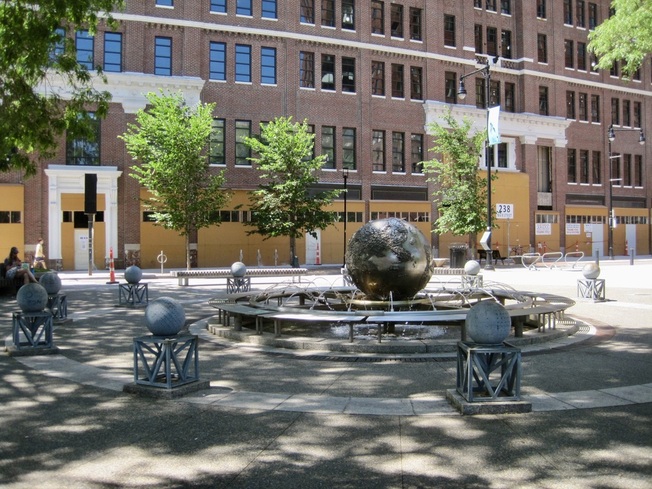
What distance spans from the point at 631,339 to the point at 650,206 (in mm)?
46906

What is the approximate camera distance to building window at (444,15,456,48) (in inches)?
1650

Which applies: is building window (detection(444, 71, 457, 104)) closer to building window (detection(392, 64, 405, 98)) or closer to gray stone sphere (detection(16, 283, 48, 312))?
building window (detection(392, 64, 405, 98))

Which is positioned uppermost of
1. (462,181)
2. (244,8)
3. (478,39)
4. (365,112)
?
(478,39)

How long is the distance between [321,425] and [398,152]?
35508 millimetres

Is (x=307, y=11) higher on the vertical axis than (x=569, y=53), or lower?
lower

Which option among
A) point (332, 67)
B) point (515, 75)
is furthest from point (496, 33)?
point (332, 67)

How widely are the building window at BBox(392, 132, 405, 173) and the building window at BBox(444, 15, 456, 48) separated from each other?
26.8 feet

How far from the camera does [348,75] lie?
126ft

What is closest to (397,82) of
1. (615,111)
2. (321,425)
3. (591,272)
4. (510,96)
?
(510,96)

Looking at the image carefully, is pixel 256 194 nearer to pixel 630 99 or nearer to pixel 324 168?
pixel 324 168

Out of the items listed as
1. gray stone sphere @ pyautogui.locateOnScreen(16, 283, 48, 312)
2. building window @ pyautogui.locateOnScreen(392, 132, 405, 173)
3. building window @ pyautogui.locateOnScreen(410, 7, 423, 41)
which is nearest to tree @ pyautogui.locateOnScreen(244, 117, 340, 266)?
building window @ pyautogui.locateOnScreen(392, 132, 405, 173)

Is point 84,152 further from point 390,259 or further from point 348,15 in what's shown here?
point 390,259

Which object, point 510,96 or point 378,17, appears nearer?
point 378,17

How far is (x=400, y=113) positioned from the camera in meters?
39.8
